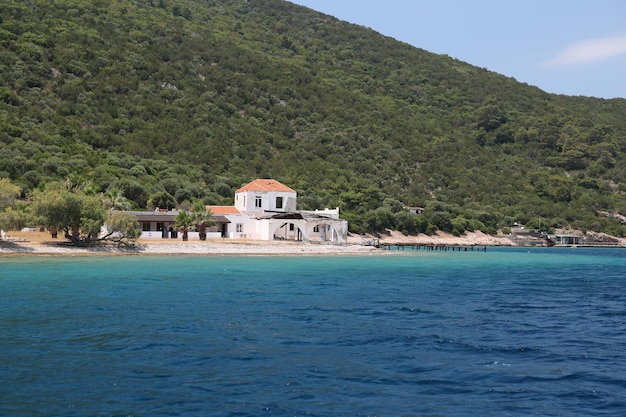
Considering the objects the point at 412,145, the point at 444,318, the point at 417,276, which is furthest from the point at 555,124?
the point at 444,318

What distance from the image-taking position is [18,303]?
24203 mm

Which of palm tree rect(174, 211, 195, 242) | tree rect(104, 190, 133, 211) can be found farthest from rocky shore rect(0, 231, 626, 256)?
tree rect(104, 190, 133, 211)

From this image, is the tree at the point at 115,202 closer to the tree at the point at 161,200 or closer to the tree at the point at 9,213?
the tree at the point at 9,213

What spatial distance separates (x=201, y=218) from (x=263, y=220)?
8.61 meters

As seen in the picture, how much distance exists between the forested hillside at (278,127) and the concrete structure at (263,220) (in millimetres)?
9460

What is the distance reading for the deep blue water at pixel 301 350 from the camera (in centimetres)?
1280

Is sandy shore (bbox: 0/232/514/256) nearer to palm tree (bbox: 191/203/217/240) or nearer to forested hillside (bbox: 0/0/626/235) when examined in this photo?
palm tree (bbox: 191/203/217/240)

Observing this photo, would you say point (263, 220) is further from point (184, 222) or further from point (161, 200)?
point (161, 200)

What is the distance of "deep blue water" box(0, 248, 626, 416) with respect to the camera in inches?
504

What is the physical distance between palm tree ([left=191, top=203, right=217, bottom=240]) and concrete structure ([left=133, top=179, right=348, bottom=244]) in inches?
65.8

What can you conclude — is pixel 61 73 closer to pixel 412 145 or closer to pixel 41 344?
pixel 412 145

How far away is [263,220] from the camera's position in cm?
7038

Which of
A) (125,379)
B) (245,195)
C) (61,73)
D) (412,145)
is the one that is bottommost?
(125,379)

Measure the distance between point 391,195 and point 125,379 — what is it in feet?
340
